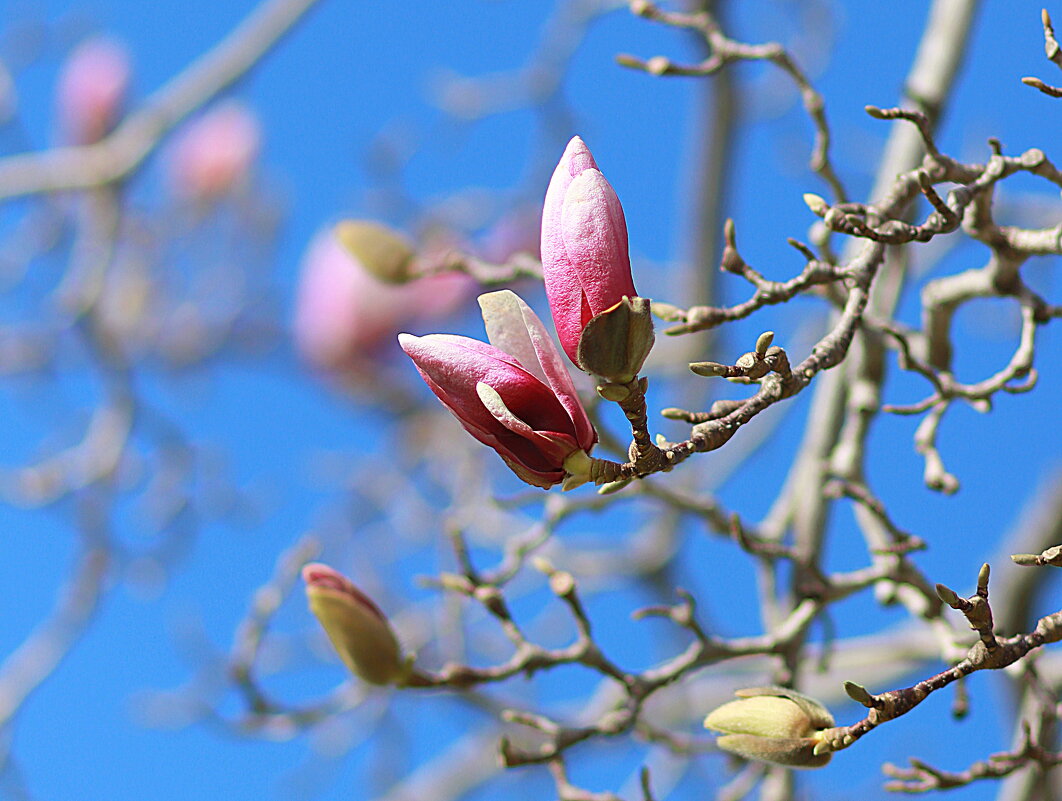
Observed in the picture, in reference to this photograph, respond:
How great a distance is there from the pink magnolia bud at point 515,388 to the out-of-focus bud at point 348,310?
1.71m

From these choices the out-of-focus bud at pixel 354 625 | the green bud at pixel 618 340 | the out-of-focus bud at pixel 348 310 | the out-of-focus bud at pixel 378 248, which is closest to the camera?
Result: the green bud at pixel 618 340

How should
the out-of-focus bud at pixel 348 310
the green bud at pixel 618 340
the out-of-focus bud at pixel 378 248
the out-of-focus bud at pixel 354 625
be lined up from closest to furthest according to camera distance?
1. the green bud at pixel 618 340
2. the out-of-focus bud at pixel 354 625
3. the out-of-focus bud at pixel 378 248
4. the out-of-focus bud at pixel 348 310

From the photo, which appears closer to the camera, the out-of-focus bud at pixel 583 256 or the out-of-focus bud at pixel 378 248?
the out-of-focus bud at pixel 583 256

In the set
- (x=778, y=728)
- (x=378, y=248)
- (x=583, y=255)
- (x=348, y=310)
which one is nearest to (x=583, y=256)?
(x=583, y=255)

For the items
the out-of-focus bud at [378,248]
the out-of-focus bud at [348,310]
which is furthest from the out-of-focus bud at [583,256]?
the out-of-focus bud at [348,310]

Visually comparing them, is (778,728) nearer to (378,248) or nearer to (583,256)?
(583,256)

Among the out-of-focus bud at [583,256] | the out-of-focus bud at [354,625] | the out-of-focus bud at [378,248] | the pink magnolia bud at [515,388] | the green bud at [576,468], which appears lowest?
the out-of-focus bud at [354,625]

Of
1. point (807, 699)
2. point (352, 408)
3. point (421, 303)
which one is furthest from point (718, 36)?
point (352, 408)

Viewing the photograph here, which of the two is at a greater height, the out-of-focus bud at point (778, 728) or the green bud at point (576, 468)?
the green bud at point (576, 468)

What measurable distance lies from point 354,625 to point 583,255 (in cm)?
30

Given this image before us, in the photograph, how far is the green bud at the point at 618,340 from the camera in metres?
0.46

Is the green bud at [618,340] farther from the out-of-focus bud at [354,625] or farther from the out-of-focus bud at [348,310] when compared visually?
the out-of-focus bud at [348,310]

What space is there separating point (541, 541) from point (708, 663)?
7.9 inches

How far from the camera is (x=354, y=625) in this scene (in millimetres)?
668
